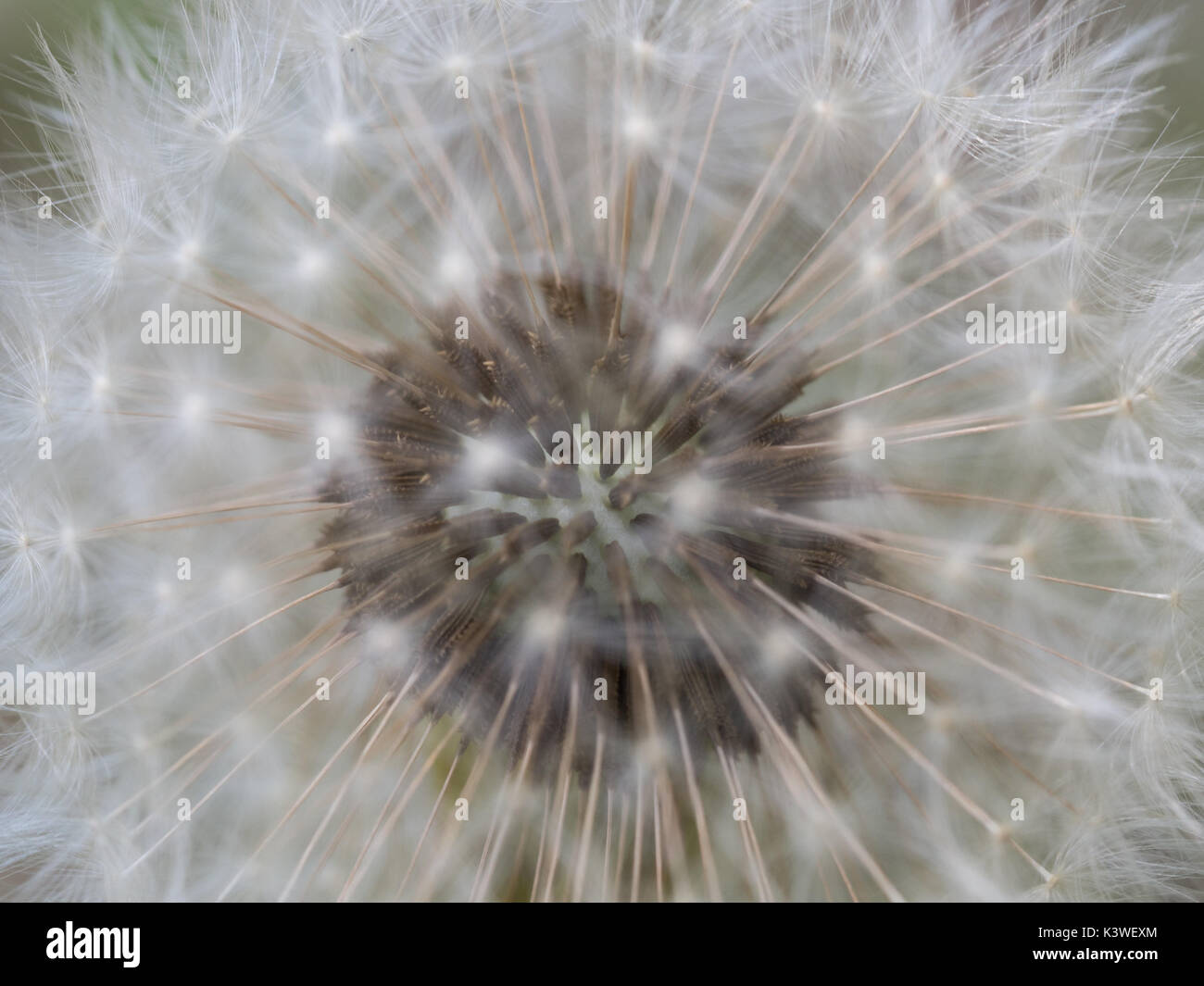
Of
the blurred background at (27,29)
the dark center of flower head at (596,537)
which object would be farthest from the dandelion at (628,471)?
the blurred background at (27,29)

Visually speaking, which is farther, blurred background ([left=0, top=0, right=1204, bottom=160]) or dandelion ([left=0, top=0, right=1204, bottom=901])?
blurred background ([left=0, top=0, right=1204, bottom=160])

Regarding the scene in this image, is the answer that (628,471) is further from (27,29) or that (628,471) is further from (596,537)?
(27,29)

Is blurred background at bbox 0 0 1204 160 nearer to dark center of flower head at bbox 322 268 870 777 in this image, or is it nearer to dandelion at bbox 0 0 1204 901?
dandelion at bbox 0 0 1204 901

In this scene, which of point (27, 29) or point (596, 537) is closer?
point (596, 537)

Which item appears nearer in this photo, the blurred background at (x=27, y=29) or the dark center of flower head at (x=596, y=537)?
the dark center of flower head at (x=596, y=537)

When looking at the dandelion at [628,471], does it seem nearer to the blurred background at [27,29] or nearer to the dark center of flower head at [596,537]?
the dark center of flower head at [596,537]

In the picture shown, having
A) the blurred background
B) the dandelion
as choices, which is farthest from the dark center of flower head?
the blurred background

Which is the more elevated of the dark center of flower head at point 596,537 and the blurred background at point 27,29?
the blurred background at point 27,29

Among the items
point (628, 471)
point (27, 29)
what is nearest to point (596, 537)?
point (628, 471)
